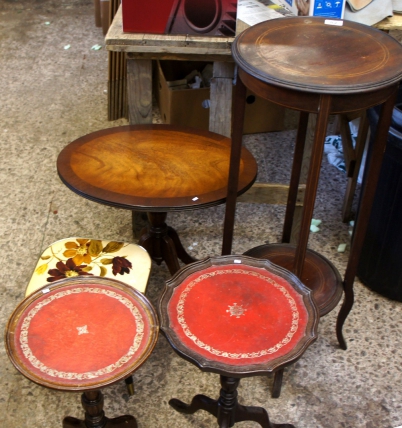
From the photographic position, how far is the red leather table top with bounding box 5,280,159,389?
5.18 ft

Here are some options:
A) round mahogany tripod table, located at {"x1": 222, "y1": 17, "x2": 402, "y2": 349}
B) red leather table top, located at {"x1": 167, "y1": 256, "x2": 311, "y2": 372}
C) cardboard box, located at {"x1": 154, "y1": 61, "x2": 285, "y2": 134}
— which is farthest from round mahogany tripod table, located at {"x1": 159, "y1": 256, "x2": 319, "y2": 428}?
cardboard box, located at {"x1": 154, "y1": 61, "x2": 285, "y2": 134}

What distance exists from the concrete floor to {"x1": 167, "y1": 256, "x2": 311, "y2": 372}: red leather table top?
0.58 metres

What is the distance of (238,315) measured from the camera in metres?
1.72

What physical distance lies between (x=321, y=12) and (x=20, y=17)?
12.1 feet

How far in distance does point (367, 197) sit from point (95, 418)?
1.15 metres

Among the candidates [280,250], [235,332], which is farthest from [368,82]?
[280,250]

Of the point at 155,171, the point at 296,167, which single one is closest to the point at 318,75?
the point at 296,167

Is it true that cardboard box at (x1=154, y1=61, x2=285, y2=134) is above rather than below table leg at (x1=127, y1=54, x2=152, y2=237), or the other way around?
below

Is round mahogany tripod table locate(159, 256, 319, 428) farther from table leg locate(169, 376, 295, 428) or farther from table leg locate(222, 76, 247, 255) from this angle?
table leg locate(222, 76, 247, 255)

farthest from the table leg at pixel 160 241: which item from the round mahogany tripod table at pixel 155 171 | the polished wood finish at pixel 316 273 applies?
the polished wood finish at pixel 316 273

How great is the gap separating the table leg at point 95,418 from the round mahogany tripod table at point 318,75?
75 cm

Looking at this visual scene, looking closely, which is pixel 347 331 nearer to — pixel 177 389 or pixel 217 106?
pixel 177 389

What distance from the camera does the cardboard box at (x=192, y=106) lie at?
11.0 feet

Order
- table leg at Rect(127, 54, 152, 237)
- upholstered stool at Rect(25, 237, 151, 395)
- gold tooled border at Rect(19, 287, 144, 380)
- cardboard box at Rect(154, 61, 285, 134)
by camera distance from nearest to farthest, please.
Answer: gold tooled border at Rect(19, 287, 144, 380)
upholstered stool at Rect(25, 237, 151, 395)
table leg at Rect(127, 54, 152, 237)
cardboard box at Rect(154, 61, 285, 134)
